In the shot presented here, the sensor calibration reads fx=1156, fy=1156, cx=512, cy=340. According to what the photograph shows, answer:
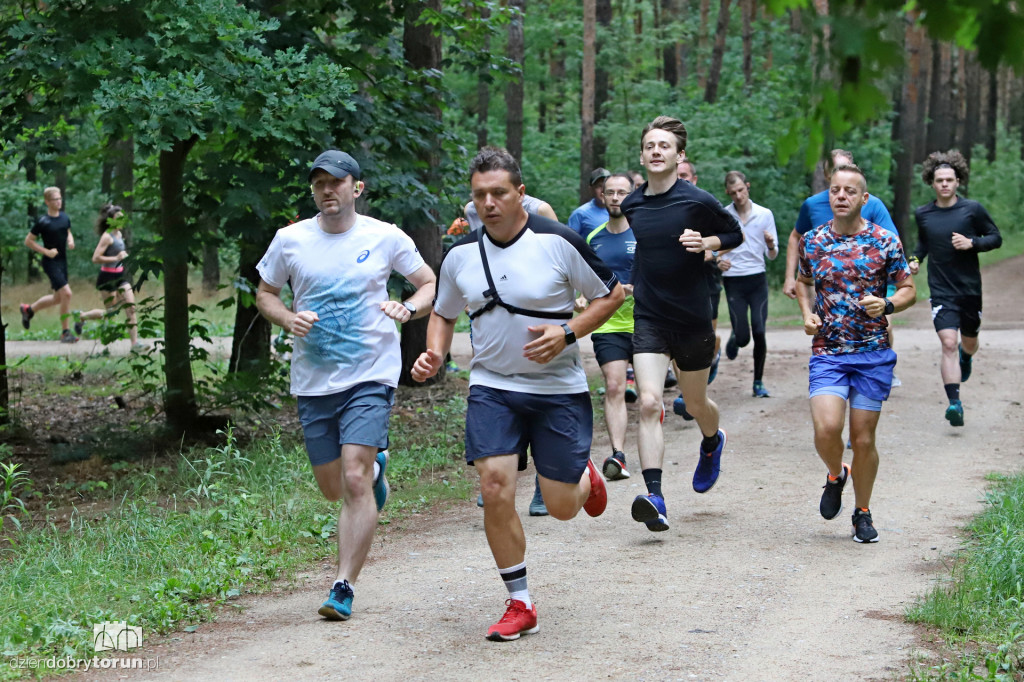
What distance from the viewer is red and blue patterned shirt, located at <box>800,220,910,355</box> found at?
6805 millimetres

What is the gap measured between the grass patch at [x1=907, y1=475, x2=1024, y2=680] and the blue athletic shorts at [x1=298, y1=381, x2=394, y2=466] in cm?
268

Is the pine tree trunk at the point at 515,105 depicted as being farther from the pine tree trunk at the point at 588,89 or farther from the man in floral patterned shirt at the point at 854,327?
the man in floral patterned shirt at the point at 854,327

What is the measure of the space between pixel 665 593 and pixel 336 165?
2.74 m

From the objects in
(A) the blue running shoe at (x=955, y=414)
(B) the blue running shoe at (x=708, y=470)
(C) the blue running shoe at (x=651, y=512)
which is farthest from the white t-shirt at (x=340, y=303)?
(A) the blue running shoe at (x=955, y=414)

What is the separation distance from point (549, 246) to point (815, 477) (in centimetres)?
428

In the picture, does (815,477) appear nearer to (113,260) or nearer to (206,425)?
(206,425)

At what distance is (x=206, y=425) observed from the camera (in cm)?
1080

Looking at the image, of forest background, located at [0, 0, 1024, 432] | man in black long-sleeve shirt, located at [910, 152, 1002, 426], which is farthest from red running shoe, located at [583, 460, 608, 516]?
man in black long-sleeve shirt, located at [910, 152, 1002, 426]

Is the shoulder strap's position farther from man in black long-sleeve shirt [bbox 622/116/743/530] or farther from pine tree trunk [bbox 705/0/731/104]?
pine tree trunk [bbox 705/0/731/104]

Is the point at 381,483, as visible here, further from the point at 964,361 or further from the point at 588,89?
the point at 588,89

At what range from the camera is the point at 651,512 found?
6.74 m

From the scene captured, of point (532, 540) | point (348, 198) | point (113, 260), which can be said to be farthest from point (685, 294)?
point (113, 260)

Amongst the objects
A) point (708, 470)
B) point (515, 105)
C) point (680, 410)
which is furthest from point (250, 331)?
point (515, 105)

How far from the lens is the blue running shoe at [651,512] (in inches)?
264
